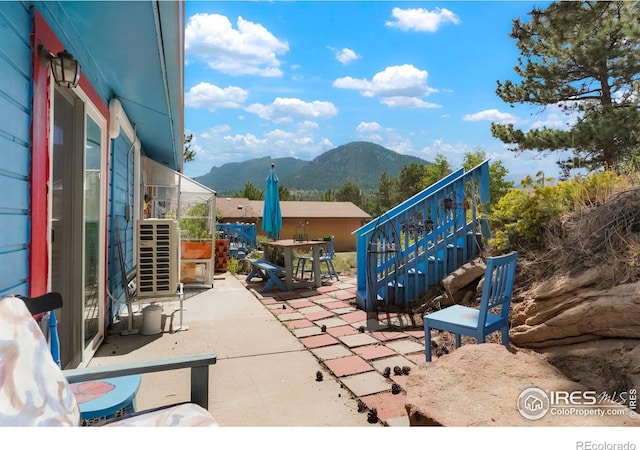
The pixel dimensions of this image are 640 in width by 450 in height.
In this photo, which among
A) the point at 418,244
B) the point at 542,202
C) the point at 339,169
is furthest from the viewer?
the point at 339,169

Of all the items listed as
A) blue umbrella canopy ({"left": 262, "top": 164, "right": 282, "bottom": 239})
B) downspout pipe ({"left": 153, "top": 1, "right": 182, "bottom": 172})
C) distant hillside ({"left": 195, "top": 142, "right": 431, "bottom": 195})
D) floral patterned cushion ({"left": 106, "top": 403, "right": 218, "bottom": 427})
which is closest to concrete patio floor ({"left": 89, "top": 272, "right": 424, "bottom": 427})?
floral patterned cushion ({"left": 106, "top": 403, "right": 218, "bottom": 427})

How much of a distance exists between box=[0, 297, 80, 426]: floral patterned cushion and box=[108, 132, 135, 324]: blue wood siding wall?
2.90 meters

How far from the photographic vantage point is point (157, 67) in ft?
11.4

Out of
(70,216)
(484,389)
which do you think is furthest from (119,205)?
(484,389)

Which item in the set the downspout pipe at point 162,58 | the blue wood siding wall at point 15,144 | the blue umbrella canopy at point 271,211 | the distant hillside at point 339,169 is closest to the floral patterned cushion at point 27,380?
the blue wood siding wall at point 15,144

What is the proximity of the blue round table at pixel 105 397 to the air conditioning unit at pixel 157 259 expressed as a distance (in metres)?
2.77

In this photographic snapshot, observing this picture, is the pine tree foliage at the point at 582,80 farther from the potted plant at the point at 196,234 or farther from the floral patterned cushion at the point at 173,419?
the potted plant at the point at 196,234

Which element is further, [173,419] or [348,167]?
[348,167]

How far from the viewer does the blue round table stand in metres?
1.58

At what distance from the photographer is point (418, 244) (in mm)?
4945

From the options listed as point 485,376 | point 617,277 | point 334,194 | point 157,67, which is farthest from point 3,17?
point 334,194

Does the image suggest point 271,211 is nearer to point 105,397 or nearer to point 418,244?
point 418,244

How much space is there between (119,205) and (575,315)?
5.23 m
